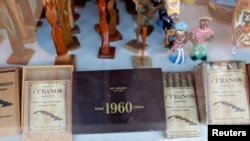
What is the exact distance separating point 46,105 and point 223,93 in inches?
14.2

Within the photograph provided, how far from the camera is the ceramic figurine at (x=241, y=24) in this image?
80 centimetres

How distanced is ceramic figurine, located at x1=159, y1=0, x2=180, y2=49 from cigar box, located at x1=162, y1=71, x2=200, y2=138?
81mm

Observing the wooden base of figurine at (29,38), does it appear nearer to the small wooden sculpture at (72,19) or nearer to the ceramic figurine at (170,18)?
the small wooden sculpture at (72,19)

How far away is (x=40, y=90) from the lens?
2.48ft

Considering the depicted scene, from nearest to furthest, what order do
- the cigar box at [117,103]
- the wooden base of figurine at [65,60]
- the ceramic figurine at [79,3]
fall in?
the cigar box at [117,103], the wooden base of figurine at [65,60], the ceramic figurine at [79,3]

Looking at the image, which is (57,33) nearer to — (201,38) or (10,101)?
(10,101)

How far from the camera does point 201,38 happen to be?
0.81m

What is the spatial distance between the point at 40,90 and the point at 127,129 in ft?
0.65

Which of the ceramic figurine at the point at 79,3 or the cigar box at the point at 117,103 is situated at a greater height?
the ceramic figurine at the point at 79,3

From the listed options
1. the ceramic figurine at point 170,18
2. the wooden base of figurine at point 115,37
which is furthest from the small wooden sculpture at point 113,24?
the ceramic figurine at point 170,18

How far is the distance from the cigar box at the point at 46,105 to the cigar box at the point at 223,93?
0.27m

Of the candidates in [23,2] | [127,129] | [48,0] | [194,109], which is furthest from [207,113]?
[23,2]

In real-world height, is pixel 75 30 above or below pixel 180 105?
above

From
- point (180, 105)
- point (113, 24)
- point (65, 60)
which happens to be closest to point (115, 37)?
point (113, 24)
